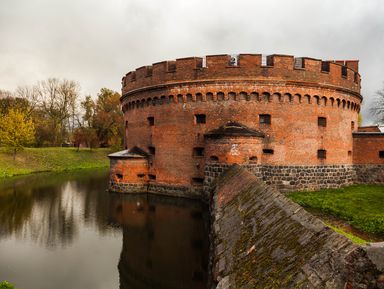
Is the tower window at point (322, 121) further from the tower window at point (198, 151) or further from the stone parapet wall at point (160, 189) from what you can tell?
the stone parapet wall at point (160, 189)

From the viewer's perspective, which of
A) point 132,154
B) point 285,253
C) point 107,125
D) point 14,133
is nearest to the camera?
point 285,253

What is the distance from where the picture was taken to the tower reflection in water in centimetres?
700

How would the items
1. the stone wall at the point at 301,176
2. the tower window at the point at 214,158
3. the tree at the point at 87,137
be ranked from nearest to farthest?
the tower window at the point at 214,158 < the stone wall at the point at 301,176 < the tree at the point at 87,137

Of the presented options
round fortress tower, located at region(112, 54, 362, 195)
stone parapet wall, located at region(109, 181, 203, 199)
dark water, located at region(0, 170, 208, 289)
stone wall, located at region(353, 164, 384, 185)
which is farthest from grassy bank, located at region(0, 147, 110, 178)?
stone wall, located at region(353, 164, 384, 185)

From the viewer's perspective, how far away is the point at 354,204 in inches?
435

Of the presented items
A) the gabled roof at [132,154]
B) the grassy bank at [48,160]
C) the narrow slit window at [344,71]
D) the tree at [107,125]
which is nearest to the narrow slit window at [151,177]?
the gabled roof at [132,154]

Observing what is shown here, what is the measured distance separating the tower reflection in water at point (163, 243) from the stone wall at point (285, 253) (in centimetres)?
186

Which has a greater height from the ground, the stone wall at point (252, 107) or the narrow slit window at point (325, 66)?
the narrow slit window at point (325, 66)

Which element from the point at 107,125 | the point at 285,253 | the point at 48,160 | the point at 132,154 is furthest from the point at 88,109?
the point at 285,253

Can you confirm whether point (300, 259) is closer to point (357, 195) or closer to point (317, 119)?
point (357, 195)

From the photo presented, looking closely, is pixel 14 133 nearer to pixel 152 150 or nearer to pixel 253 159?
pixel 152 150

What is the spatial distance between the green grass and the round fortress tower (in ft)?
5.84

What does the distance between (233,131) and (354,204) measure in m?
5.24

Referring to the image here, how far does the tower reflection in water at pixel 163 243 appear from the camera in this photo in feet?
23.0
